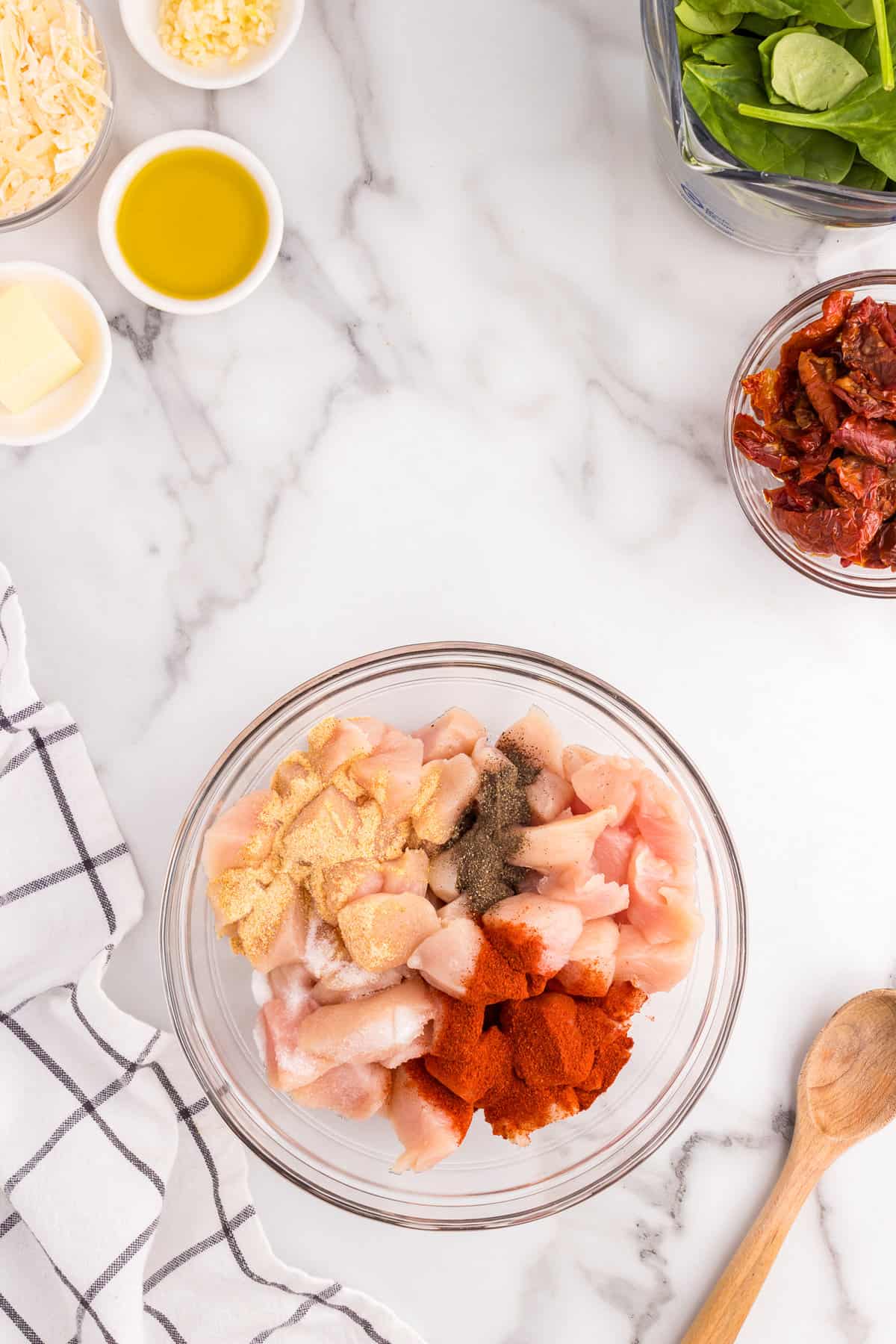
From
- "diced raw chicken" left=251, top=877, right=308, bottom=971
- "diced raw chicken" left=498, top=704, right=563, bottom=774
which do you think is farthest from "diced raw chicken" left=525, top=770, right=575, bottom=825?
"diced raw chicken" left=251, top=877, right=308, bottom=971

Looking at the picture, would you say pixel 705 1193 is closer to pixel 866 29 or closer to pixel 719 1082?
pixel 719 1082

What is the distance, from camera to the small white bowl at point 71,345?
1.63m

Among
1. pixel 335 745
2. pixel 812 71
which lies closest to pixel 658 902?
pixel 335 745

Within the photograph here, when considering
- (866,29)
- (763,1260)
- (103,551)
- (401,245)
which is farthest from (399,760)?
(866,29)

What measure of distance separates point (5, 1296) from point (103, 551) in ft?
3.88

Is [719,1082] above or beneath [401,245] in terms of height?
beneath

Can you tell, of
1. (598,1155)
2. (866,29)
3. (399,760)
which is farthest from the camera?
(598,1155)

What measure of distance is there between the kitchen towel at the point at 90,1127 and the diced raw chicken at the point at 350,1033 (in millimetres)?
267

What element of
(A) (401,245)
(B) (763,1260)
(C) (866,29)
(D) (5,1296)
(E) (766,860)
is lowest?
(B) (763,1260)

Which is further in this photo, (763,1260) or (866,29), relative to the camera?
(763,1260)

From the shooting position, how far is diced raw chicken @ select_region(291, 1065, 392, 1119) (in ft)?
4.90

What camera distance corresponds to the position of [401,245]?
173cm

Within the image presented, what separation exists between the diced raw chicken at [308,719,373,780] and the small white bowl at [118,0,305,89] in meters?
1.03

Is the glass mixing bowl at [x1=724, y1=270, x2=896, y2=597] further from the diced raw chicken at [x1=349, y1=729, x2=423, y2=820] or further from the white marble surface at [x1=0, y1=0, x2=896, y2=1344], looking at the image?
the diced raw chicken at [x1=349, y1=729, x2=423, y2=820]
